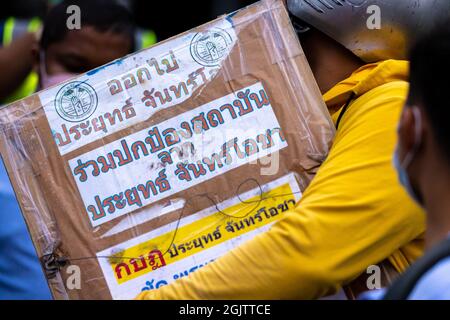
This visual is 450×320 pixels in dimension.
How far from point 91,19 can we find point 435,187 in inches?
90.2

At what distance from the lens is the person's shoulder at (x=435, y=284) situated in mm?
1483

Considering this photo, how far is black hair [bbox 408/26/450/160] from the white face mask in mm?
2032

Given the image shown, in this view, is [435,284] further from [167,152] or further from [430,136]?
[167,152]

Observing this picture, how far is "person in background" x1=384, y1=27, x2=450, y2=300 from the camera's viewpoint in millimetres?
1655

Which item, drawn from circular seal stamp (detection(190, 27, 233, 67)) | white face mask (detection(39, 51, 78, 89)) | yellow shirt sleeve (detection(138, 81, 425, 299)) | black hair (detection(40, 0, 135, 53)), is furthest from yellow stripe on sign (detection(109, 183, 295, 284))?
black hair (detection(40, 0, 135, 53))

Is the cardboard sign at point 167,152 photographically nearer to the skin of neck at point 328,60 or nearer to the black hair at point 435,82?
the skin of neck at point 328,60

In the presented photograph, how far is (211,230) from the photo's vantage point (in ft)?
7.86

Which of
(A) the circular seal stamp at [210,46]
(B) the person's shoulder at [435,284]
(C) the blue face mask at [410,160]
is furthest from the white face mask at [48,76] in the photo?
(B) the person's shoulder at [435,284]

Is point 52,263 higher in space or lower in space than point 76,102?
lower

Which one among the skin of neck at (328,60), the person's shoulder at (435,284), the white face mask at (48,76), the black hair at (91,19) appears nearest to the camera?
the person's shoulder at (435,284)

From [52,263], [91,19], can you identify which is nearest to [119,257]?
[52,263]

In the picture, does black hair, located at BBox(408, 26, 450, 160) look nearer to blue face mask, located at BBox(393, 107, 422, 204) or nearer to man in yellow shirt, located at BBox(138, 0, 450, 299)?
blue face mask, located at BBox(393, 107, 422, 204)
